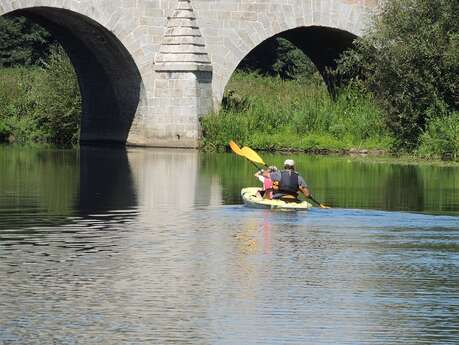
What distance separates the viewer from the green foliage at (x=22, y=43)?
2352 inches

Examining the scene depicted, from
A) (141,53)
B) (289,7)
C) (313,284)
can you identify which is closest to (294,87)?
(289,7)

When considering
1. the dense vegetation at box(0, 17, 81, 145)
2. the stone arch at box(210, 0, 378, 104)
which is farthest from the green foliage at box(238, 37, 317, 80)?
the dense vegetation at box(0, 17, 81, 145)

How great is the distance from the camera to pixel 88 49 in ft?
139

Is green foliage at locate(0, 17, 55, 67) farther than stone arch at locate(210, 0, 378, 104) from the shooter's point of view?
Yes

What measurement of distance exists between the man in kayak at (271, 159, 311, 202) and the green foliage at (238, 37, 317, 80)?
3693 cm

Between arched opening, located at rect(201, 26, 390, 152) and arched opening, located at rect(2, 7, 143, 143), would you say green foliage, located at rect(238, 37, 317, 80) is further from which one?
arched opening, located at rect(2, 7, 143, 143)

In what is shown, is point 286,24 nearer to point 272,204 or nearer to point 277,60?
point 272,204

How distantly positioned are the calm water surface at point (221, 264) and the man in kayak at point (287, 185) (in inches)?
26.0

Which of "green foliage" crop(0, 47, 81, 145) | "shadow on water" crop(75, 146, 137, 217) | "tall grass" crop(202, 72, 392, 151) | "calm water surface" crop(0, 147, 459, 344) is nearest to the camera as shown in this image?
"calm water surface" crop(0, 147, 459, 344)

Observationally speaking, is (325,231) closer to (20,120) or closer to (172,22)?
(172,22)

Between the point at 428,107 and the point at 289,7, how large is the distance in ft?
23.4

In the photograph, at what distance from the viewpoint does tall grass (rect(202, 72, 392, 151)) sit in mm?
39688

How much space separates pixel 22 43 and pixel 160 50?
20.9 metres

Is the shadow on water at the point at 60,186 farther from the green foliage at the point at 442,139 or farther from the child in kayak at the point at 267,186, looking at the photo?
the green foliage at the point at 442,139
